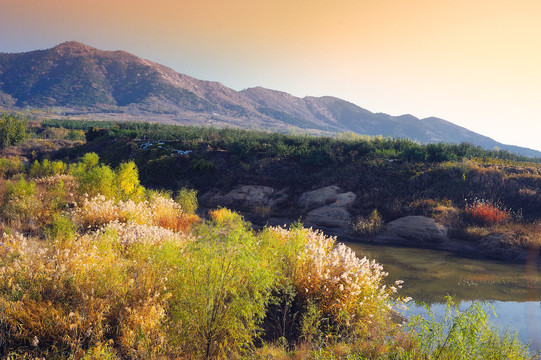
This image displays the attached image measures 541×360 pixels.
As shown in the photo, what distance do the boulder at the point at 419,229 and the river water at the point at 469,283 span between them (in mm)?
1202

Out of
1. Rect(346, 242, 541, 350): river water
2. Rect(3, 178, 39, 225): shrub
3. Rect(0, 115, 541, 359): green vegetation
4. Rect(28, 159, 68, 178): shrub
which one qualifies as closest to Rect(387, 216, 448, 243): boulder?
Rect(346, 242, 541, 350): river water

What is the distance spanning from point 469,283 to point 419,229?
5470 millimetres

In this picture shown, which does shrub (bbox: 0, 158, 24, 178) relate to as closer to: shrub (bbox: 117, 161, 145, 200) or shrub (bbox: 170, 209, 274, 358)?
shrub (bbox: 117, 161, 145, 200)

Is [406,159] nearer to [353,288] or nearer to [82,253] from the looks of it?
[353,288]

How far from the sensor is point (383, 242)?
15.2 m

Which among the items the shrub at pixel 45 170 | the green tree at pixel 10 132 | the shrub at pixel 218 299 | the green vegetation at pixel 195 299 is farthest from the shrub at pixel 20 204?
the green tree at pixel 10 132

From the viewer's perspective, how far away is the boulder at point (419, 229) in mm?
14953

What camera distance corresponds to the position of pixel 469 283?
32.8ft

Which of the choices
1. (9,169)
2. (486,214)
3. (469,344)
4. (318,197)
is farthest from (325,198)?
(9,169)

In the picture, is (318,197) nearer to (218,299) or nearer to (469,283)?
(469,283)

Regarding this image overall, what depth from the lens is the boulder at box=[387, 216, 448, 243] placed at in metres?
15.0

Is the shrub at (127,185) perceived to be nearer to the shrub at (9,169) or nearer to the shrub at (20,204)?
the shrub at (20,204)

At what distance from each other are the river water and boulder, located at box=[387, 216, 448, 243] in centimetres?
120

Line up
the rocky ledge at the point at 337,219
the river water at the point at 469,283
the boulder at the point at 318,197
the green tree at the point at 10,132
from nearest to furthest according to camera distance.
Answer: the river water at the point at 469,283
the rocky ledge at the point at 337,219
the boulder at the point at 318,197
the green tree at the point at 10,132
